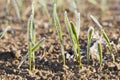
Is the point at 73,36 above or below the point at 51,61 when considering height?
above

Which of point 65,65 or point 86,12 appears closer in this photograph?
point 65,65

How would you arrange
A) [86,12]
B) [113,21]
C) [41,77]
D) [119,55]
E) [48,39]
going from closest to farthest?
[41,77] < [119,55] < [48,39] < [113,21] < [86,12]

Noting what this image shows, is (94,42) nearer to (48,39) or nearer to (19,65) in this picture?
(48,39)

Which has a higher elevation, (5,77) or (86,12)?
(86,12)

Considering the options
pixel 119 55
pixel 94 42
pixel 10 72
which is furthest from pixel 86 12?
pixel 10 72

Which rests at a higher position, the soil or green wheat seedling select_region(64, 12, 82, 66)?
green wheat seedling select_region(64, 12, 82, 66)

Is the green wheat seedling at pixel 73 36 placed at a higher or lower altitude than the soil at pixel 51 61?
higher

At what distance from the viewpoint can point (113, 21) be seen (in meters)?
2.34

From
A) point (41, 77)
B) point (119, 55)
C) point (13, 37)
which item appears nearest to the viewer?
point (41, 77)

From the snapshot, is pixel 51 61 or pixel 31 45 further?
pixel 51 61

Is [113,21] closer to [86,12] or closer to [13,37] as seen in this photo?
[86,12]

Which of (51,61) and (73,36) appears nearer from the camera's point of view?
(73,36)

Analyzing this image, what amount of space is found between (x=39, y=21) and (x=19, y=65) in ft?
3.18

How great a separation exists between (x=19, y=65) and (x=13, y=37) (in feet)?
1.97
